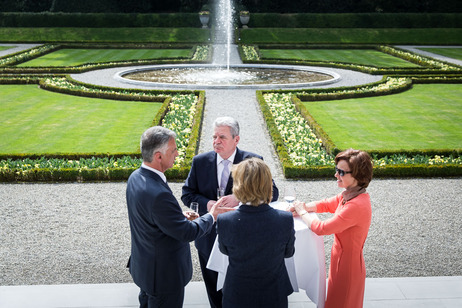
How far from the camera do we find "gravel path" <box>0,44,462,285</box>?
20.7 feet

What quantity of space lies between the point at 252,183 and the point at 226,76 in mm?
19411

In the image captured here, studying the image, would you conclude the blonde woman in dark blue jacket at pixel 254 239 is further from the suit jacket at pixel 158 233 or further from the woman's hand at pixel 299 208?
the woman's hand at pixel 299 208

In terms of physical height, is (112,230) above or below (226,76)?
below

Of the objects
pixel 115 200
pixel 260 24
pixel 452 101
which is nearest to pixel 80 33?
pixel 260 24

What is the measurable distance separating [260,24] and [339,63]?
17.7 metres

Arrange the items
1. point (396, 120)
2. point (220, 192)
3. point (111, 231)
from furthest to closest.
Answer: point (396, 120), point (111, 231), point (220, 192)

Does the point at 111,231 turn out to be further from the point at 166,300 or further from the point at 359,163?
the point at 359,163

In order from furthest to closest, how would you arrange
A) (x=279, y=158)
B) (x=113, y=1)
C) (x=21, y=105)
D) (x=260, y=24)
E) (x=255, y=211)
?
(x=113, y=1) < (x=260, y=24) < (x=21, y=105) < (x=279, y=158) < (x=255, y=211)

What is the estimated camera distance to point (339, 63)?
25953mm

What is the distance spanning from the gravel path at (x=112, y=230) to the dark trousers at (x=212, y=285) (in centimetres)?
131

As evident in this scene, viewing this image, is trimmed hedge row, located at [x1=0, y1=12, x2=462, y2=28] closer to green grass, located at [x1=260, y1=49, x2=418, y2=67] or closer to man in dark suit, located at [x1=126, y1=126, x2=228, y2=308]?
green grass, located at [x1=260, y1=49, x2=418, y2=67]

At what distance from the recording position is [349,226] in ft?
13.7

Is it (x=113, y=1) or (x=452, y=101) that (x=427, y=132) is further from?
(x=113, y=1)

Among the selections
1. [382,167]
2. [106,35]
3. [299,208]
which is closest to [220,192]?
[299,208]
